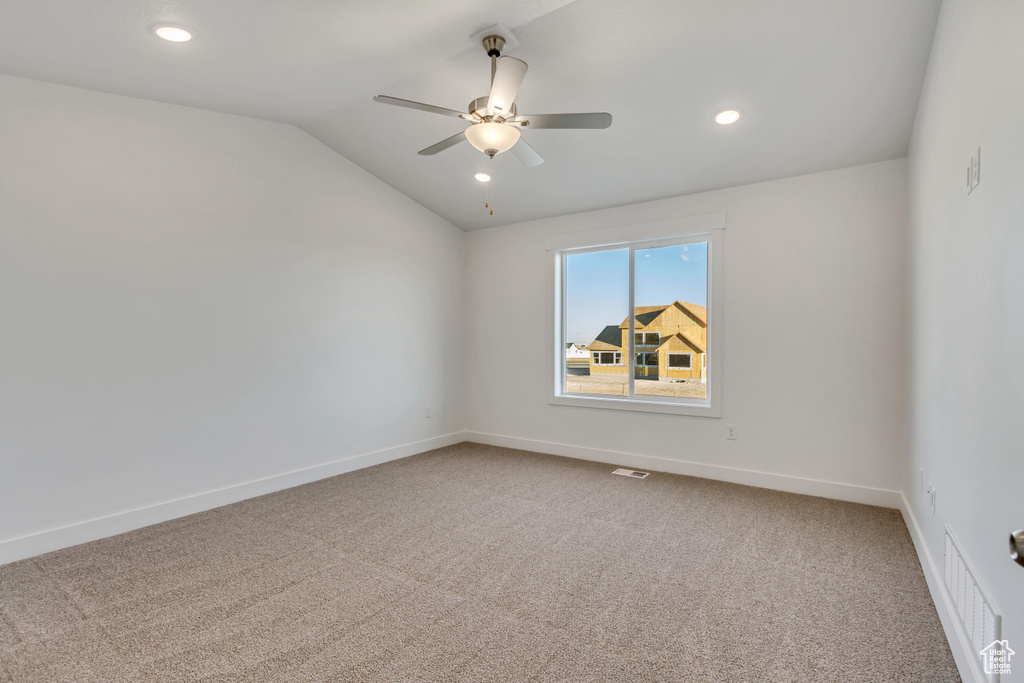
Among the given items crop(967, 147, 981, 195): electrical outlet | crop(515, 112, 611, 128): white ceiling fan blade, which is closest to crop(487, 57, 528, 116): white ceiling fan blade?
crop(515, 112, 611, 128): white ceiling fan blade

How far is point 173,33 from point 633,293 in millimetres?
3729

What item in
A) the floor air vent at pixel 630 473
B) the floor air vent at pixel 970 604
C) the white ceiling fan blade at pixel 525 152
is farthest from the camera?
the floor air vent at pixel 630 473

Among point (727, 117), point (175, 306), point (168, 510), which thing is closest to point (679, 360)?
point (727, 117)

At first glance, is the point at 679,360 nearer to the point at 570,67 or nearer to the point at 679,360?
the point at 679,360

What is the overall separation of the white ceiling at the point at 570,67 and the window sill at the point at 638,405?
184 cm

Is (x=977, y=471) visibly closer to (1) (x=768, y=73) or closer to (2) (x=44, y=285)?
(1) (x=768, y=73)

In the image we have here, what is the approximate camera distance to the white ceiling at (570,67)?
2246 millimetres

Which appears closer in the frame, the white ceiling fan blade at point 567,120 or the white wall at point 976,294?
the white wall at point 976,294

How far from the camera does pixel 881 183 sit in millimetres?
3393

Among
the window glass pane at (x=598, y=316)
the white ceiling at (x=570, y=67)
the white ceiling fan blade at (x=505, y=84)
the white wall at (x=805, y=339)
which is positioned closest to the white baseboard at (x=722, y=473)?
the white wall at (x=805, y=339)

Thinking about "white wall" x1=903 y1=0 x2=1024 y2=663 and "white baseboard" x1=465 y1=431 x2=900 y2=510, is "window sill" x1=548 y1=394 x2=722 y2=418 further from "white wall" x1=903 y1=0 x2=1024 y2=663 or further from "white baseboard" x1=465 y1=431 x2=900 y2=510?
"white wall" x1=903 y1=0 x2=1024 y2=663

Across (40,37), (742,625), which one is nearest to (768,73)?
(742,625)

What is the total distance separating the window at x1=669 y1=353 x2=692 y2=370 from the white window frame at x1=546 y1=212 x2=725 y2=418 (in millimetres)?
210

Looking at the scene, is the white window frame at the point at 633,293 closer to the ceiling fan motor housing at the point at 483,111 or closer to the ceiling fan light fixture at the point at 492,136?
the ceiling fan light fixture at the point at 492,136
